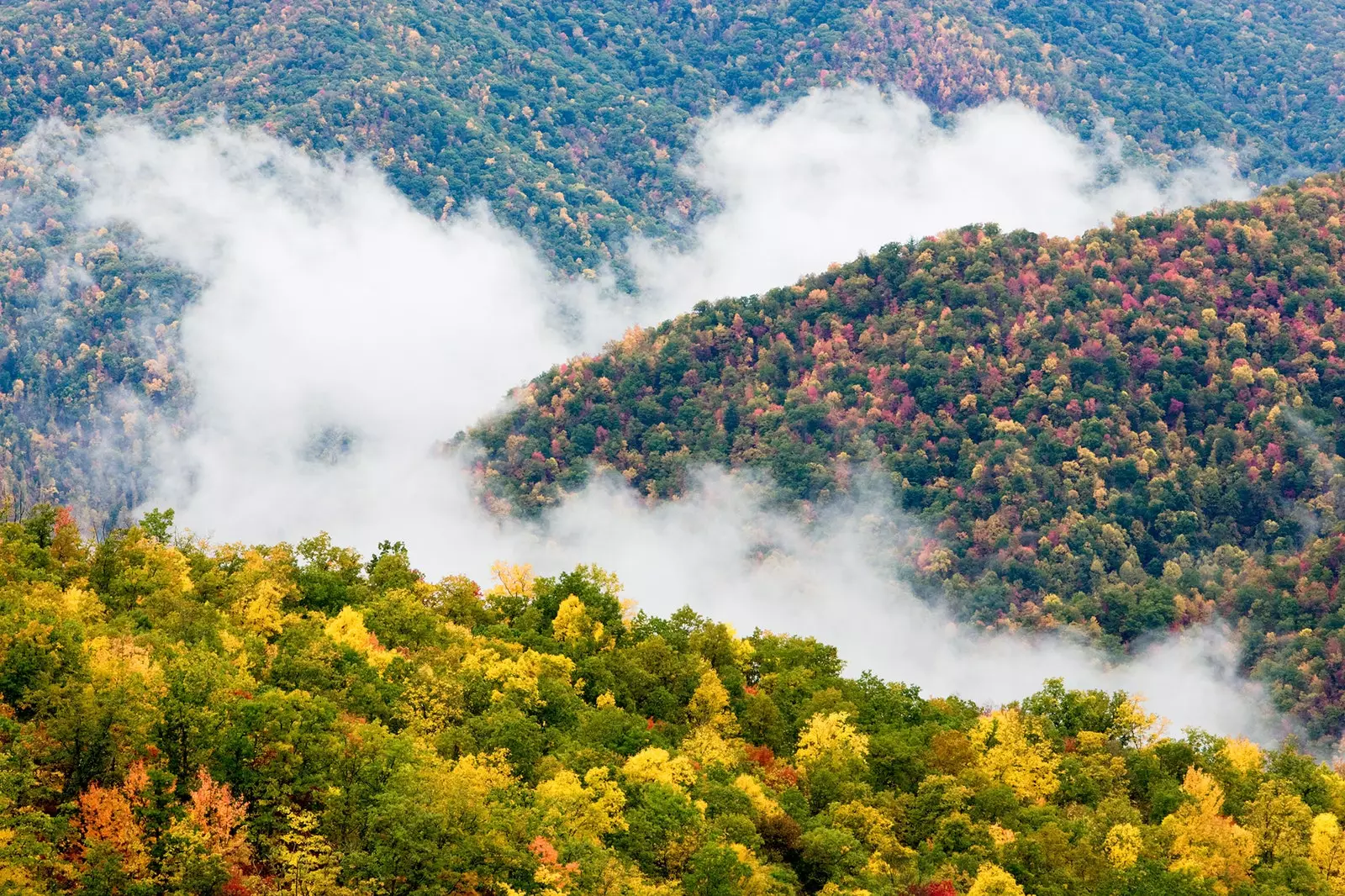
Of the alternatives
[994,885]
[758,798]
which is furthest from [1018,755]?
[758,798]

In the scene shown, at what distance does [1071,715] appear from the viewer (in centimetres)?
14538

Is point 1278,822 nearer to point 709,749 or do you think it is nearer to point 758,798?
point 758,798

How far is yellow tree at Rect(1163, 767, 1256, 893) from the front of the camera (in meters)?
117

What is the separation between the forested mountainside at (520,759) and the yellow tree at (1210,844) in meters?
0.22

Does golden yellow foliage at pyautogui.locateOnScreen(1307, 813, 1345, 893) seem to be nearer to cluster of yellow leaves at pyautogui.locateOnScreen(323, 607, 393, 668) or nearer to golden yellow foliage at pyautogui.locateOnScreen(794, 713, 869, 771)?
golden yellow foliage at pyautogui.locateOnScreen(794, 713, 869, 771)

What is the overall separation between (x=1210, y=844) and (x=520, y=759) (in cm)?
4554

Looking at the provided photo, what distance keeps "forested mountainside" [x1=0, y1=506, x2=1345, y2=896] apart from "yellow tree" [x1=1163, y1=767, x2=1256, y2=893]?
8.7 inches

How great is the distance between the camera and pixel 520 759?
11156 centimetres

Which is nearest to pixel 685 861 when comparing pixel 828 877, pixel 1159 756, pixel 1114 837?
pixel 828 877

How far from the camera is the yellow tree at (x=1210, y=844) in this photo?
11656 cm

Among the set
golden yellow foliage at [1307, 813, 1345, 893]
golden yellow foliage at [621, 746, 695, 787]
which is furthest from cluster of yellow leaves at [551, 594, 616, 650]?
golden yellow foliage at [1307, 813, 1345, 893]

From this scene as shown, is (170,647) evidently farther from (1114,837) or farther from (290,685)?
(1114,837)

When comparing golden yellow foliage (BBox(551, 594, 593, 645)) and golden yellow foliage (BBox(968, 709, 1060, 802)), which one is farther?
golden yellow foliage (BBox(551, 594, 593, 645))

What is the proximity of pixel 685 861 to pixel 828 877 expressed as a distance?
1216cm
